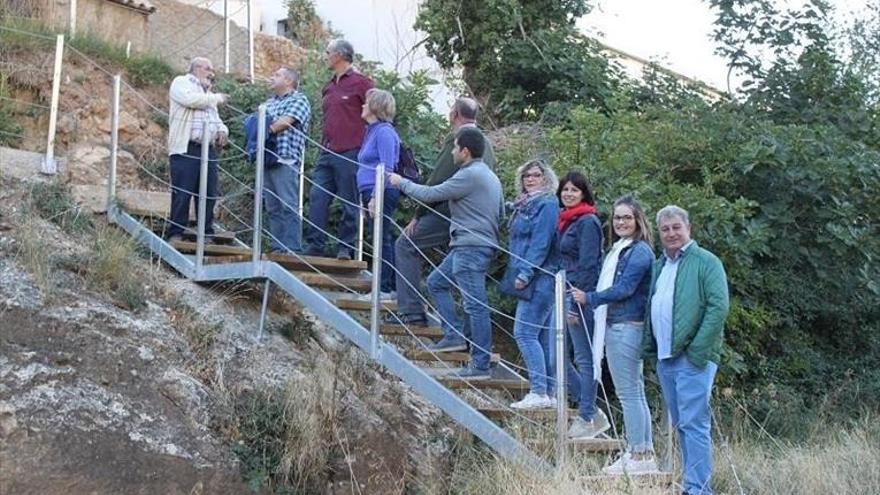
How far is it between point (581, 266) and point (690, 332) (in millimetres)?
854

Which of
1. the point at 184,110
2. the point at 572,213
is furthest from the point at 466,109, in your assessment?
the point at 184,110

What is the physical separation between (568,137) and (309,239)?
136 inches

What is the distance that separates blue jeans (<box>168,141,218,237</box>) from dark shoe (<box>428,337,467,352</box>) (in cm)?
217

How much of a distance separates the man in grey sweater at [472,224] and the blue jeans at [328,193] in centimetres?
112

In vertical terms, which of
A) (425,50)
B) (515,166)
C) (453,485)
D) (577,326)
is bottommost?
(453,485)

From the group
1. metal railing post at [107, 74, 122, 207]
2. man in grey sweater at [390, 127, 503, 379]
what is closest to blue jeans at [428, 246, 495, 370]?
man in grey sweater at [390, 127, 503, 379]

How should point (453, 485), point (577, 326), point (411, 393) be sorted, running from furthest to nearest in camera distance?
1. point (411, 393)
2. point (453, 485)
3. point (577, 326)

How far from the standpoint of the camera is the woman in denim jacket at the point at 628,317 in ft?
21.8

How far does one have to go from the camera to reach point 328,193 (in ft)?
27.1

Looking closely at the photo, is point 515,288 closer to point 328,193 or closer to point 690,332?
point 690,332

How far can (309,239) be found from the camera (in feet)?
28.1

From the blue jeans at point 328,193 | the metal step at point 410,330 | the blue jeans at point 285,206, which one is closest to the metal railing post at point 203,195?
the blue jeans at point 285,206

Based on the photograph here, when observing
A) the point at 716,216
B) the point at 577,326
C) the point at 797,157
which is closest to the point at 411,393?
the point at 577,326

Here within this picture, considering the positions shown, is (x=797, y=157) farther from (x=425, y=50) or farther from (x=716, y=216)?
(x=425, y=50)
